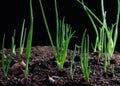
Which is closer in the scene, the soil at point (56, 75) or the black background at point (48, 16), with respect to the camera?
the soil at point (56, 75)

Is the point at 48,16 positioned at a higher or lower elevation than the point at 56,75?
higher

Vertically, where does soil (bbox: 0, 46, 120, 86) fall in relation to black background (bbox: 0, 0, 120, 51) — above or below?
below

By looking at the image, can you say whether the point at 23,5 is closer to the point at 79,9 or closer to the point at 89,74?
the point at 79,9

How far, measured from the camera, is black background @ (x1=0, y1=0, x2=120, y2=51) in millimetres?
1913

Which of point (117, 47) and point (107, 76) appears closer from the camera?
point (107, 76)

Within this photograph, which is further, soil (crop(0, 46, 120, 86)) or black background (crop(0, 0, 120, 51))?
black background (crop(0, 0, 120, 51))

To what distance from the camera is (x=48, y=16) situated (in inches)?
78.2

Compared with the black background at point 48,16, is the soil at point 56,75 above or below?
below

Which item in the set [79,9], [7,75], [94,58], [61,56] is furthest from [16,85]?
[79,9]

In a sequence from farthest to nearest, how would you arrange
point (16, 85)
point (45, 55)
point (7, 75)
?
point (45, 55), point (7, 75), point (16, 85)

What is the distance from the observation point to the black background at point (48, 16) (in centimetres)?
191

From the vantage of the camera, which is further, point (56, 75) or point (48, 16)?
point (48, 16)

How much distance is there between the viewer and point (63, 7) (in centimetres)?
195

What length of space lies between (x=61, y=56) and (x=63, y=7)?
0.79 m
